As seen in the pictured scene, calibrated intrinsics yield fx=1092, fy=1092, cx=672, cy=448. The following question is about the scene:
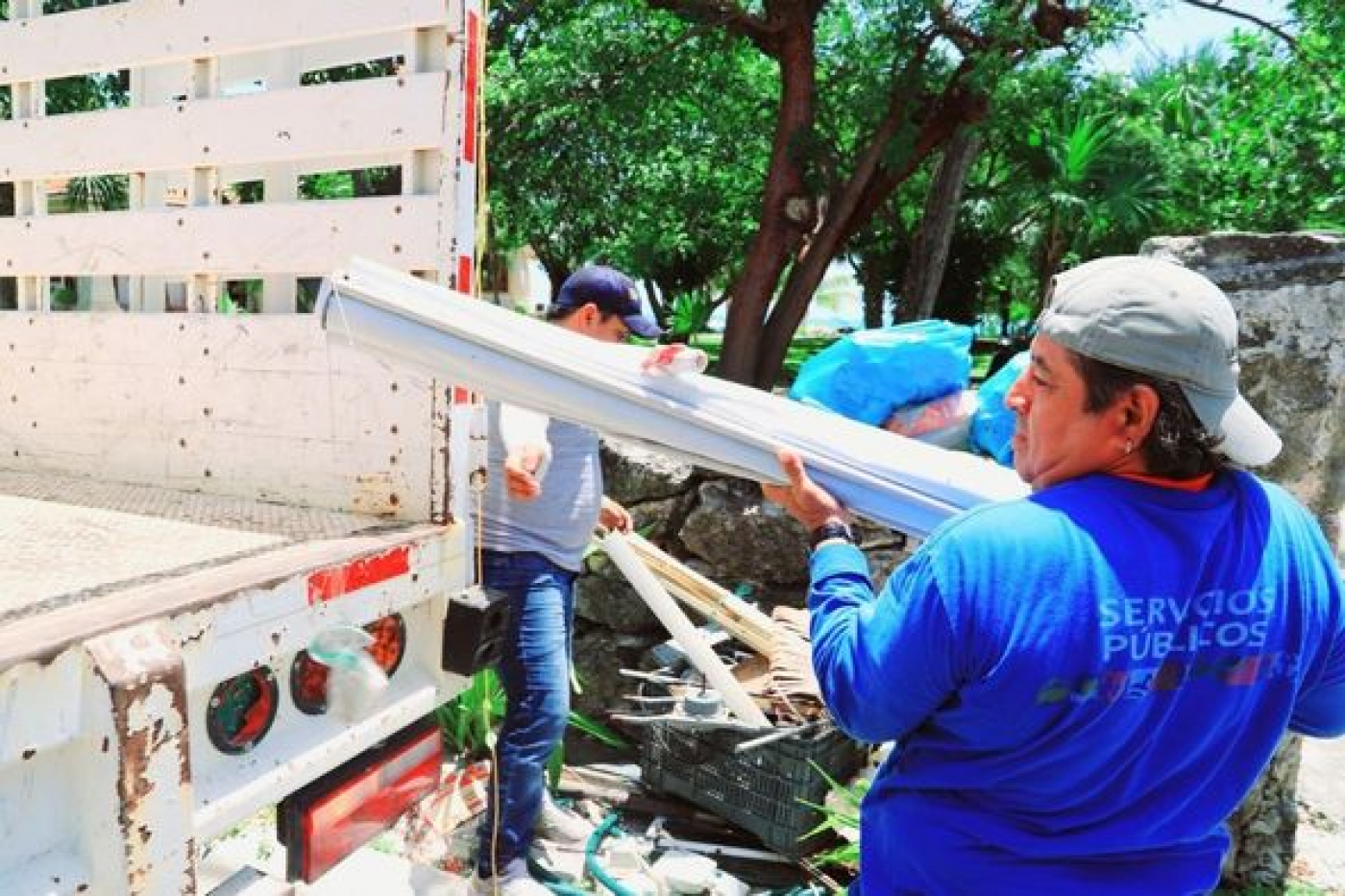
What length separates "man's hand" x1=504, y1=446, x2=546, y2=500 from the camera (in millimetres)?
2881

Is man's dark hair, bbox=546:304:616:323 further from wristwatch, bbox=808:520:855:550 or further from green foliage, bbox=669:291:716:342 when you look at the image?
green foliage, bbox=669:291:716:342

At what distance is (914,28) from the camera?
8.05 m

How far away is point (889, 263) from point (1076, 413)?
55.9 ft

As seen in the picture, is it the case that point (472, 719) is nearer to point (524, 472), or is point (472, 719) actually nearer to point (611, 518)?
point (611, 518)

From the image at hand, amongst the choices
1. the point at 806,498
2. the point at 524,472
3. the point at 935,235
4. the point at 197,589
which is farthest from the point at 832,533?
the point at 935,235

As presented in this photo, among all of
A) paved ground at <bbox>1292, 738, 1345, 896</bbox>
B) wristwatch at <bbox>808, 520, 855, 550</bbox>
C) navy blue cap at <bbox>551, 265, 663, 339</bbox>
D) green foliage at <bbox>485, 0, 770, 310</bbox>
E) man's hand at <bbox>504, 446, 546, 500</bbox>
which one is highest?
green foliage at <bbox>485, 0, 770, 310</bbox>

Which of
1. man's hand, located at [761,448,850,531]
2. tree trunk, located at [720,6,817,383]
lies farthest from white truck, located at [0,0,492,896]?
tree trunk, located at [720,6,817,383]

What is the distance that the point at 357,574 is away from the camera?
1.90 m

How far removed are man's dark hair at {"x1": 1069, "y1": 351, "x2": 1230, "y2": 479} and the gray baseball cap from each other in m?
0.01

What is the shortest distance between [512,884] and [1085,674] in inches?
89.0

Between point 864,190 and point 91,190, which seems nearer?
point 91,190

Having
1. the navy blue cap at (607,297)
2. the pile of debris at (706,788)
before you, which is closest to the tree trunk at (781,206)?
the pile of debris at (706,788)

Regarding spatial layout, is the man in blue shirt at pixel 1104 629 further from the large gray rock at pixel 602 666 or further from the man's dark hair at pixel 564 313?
the large gray rock at pixel 602 666

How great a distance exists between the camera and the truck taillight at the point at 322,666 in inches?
74.0
